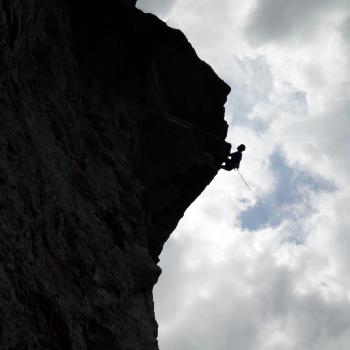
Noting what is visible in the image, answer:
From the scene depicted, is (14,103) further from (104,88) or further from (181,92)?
(181,92)

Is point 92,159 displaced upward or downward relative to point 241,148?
downward

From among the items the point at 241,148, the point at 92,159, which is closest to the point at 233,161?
the point at 241,148

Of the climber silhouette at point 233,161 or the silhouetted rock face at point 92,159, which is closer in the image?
the silhouetted rock face at point 92,159

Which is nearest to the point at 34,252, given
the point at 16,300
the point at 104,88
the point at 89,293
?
the point at 16,300

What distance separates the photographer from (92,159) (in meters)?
11.2

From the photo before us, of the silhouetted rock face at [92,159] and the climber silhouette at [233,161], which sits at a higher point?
the climber silhouette at [233,161]

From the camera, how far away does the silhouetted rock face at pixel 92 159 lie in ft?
23.7

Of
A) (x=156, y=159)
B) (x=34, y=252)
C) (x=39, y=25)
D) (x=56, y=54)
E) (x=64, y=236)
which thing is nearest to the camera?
(x=34, y=252)

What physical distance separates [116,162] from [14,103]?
4.36 metres

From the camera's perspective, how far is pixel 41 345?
22.0 ft

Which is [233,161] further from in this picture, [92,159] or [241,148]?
[92,159]

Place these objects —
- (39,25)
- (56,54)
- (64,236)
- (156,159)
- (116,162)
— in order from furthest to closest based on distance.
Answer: (156,159), (116,162), (56,54), (39,25), (64,236)

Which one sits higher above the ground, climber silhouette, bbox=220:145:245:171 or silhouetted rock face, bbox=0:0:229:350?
climber silhouette, bbox=220:145:245:171

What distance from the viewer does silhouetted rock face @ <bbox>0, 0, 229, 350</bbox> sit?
284 inches
